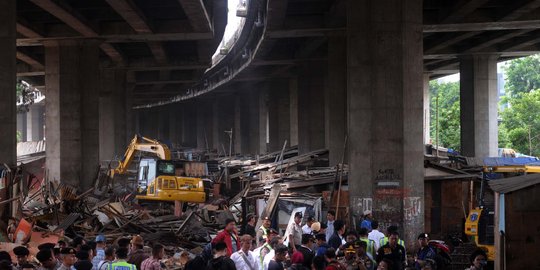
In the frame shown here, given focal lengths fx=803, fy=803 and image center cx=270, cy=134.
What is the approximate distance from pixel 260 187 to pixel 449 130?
56.0 meters

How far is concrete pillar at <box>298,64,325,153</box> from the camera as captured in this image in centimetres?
4978

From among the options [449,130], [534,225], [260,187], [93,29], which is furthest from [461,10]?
[449,130]

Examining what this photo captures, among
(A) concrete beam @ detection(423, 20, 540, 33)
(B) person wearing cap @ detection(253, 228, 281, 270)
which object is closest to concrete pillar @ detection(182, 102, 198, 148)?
(A) concrete beam @ detection(423, 20, 540, 33)

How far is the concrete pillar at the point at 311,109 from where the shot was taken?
163 ft

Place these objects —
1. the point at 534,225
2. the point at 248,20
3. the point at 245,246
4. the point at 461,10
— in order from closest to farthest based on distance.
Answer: the point at 245,246
the point at 534,225
the point at 461,10
the point at 248,20

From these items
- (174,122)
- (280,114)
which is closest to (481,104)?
(280,114)

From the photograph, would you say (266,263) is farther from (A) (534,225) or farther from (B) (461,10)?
(B) (461,10)

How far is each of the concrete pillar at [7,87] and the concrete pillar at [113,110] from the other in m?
33.1

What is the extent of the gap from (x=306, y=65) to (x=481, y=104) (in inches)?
436

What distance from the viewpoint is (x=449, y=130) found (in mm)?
82750

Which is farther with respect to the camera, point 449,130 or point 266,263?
point 449,130

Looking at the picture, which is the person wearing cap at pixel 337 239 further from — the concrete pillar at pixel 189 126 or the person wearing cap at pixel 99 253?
the concrete pillar at pixel 189 126

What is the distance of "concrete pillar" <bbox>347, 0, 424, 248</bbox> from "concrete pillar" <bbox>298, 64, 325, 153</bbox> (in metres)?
25.6

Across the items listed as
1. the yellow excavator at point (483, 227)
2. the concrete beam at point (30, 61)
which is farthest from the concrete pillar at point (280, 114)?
the yellow excavator at point (483, 227)
